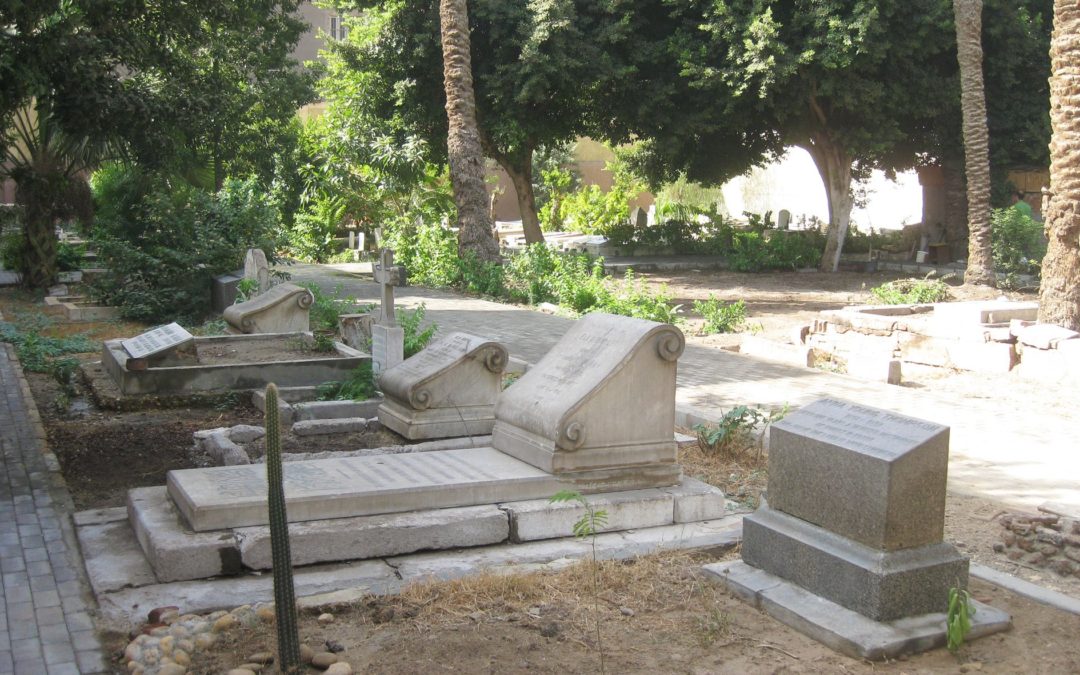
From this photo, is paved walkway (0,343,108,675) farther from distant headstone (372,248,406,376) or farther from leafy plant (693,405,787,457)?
leafy plant (693,405,787,457)

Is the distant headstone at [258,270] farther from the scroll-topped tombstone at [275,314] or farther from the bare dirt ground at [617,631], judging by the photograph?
the bare dirt ground at [617,631]

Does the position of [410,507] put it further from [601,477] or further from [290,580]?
[290,580]

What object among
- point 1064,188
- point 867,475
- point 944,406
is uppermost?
point 1064,188

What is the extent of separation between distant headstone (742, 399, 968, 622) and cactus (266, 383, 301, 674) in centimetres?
227

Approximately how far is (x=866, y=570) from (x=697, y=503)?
1.71 m

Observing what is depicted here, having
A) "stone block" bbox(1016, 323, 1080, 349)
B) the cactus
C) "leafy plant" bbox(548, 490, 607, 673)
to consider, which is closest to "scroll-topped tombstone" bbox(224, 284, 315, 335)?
"leafy plant" bbox(548, 490, 607, 673)

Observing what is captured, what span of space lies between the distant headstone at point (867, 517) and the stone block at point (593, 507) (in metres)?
1.05

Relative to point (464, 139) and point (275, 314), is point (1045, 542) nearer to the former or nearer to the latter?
point (275, 314)

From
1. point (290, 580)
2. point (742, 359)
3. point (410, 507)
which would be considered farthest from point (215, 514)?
point (742, 359)

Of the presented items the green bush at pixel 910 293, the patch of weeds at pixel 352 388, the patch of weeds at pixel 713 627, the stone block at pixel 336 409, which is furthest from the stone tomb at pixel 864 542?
the green bush at pixel 910 293

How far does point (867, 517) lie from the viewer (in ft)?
14.7

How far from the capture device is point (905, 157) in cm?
2731

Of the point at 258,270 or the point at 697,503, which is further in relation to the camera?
the point at 258,270

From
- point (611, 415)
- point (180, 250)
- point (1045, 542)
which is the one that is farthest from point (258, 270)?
point (1045, 542)
